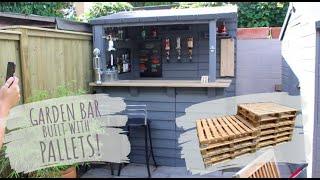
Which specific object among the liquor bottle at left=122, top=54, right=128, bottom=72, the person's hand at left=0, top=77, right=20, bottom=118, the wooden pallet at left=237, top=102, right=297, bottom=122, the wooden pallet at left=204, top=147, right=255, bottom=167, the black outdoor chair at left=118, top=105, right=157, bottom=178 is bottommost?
the black outdoor chair at left=118, top=105, right=157, bottom=178

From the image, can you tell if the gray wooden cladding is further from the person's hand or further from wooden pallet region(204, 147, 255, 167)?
the person's hand

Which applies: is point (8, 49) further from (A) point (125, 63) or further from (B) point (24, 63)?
(A) point (125, 63)

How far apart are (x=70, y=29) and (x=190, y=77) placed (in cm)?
219

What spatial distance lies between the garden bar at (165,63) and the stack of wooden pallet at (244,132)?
6.37ft

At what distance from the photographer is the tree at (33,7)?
8.60 m

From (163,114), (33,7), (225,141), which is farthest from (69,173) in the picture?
(33,7)

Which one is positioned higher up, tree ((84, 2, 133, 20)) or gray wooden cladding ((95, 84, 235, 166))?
tree ((84, 2, 133, 20))

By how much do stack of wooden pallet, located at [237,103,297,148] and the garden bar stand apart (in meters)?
1.95

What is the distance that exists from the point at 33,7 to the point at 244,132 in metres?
7.85

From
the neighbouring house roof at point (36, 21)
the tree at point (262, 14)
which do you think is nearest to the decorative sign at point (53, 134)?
the neighbouring house roof at point (36, 21)

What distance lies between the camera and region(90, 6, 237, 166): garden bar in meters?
5.08

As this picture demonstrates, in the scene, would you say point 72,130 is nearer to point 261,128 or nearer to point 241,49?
point 261,128

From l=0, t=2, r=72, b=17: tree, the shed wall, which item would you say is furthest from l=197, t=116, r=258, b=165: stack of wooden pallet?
l=0, t=2, r=72, b=17: tree

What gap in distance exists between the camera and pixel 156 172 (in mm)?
5121
